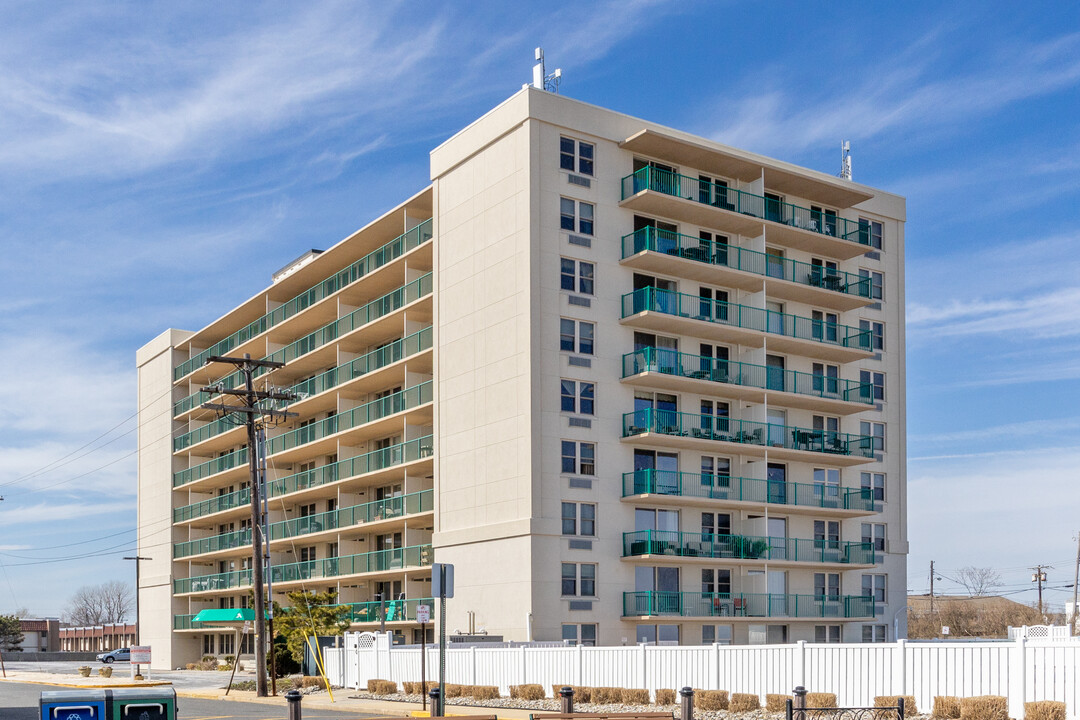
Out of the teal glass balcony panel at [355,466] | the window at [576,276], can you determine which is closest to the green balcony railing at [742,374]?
the window at [576,276]

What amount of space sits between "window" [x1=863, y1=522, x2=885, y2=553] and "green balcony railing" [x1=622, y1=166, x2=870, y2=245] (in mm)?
12907

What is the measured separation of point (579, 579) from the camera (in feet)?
147

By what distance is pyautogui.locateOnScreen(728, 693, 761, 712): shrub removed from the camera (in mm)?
27484

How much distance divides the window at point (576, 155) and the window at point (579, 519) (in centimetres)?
1301

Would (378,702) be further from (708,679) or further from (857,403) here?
(857,403)

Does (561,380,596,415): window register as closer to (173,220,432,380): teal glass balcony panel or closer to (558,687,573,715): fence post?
(173,220,432,380): teal glass balcony panel

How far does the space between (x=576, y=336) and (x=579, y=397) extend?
2352 millimetres

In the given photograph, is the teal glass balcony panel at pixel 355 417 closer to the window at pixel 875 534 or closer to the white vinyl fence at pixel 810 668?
the white vinyl fence at pixel 810 668

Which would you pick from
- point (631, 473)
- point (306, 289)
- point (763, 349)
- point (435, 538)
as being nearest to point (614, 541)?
point (631, 473)

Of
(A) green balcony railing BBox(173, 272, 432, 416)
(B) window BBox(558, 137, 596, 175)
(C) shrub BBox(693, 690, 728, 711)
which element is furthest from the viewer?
(A) green balcony railing BBox(173, 272, 432, 416)

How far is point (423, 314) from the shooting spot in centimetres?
5447

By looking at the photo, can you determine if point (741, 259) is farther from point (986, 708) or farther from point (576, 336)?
point (986, 708)

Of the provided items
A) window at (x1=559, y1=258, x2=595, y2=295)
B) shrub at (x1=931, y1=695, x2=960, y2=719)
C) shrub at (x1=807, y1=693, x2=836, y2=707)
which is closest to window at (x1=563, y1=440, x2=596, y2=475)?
window at (x1=559, y1=258, x2=595, y2=295)

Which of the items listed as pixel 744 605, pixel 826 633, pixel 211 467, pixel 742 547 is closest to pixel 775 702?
pixel 744 605
